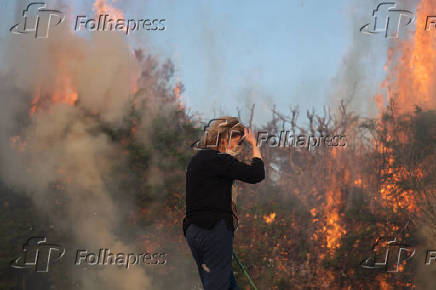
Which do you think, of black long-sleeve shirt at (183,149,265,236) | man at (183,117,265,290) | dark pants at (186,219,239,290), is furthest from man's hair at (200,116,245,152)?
dark pants at (186,219,239,290)

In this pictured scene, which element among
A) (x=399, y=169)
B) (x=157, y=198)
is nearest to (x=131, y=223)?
(x=157, y=198)

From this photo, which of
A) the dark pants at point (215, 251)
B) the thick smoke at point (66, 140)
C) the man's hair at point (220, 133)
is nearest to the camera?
the dark pants at point (215, 251)

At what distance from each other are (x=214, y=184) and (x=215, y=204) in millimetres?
153

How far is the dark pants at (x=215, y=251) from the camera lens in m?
3.72

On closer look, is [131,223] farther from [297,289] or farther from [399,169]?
[399,169]

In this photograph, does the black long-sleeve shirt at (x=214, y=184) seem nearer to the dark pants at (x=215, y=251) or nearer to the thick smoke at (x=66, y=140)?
the dark pants at (x=215, y=251)

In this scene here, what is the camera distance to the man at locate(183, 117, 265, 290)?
3736 mm

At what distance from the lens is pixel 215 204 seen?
3.78m

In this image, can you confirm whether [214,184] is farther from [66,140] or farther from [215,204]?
[66,140]

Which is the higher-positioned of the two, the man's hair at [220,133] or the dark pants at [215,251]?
the man's hair at [220,133]

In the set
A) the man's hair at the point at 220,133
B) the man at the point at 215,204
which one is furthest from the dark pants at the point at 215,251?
the man's hair at the point at 220,133

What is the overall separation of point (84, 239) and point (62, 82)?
412 centimetres

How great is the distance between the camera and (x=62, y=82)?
1316 cm

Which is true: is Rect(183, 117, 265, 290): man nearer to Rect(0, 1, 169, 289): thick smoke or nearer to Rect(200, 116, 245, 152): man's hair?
Rect(200, 116, 245, 152): man's hair
